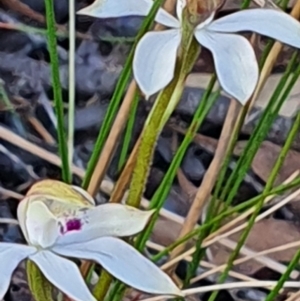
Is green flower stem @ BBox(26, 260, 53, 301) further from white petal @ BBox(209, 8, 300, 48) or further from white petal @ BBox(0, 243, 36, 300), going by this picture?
white petal @ BBox(209, 8, 300, 48)

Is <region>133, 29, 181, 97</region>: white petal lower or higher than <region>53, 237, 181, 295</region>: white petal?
higher

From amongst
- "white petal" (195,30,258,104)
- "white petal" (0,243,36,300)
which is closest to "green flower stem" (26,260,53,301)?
Result: "white petal" (0,243,36,300)

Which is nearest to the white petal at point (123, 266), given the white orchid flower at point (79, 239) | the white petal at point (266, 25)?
the white orchid flower at point (79, 239)

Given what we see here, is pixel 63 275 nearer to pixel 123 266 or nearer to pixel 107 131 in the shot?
pixel 123 266

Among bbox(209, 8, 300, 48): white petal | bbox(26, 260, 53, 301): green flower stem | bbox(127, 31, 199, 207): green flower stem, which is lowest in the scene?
bbox(26, 260, 53, 301): green flower stem

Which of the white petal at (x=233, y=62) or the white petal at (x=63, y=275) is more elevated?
the white petal at (x=233, y=62)

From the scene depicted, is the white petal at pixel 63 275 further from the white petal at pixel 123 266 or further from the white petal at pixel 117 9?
the white petal at pixel 117 9

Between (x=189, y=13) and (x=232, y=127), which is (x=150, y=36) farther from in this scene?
(x=232, y=127)
